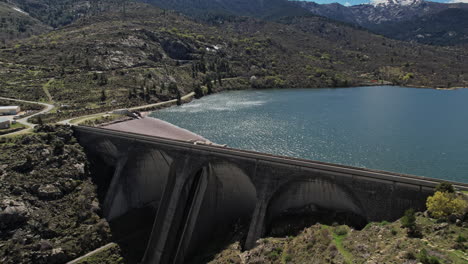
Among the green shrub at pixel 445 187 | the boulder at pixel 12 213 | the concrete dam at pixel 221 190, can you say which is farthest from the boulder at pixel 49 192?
the green shrub at pixel 445 187

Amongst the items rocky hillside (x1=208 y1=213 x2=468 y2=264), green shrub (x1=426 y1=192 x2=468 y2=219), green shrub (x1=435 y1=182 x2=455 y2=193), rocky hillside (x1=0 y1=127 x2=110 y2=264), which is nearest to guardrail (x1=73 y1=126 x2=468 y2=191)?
green shrub (x1=435 y1=182 x2=455 y2=193)

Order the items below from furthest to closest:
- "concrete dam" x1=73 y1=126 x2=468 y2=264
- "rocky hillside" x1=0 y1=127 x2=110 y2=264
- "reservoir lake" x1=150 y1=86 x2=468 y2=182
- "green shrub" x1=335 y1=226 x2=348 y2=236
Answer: "reservoir lake" x1=150 y1=86 x2=468 y2=182, "rocky hillside" x1=0 y1=127 x2=110 y2=264, "concrete dam" x1=73 y1=126 x2=468 y2=264, "green shrub" x1=335 y1=226 x2=348 y2=236

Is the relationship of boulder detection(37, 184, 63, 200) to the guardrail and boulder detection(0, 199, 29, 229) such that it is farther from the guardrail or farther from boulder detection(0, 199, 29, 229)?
the guardrail

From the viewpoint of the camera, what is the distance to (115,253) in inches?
1639

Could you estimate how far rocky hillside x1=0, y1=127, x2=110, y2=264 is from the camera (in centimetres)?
3862

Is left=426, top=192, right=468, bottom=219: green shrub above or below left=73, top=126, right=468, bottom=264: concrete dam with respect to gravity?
above

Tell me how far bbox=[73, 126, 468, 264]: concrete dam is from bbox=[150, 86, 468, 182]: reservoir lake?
2122 centimetres

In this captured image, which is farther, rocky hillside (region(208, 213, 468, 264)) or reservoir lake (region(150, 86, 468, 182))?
reservoir lake (region(150, 86, 468, 182))

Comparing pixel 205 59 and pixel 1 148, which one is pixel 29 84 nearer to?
pixel 1 148

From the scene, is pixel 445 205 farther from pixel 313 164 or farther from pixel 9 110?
pixel 9 110

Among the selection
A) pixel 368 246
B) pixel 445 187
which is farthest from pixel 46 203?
pixel 445 187

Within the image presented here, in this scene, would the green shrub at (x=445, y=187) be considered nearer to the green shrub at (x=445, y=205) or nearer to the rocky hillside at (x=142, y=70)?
the green shrub at (x=445, y=205)

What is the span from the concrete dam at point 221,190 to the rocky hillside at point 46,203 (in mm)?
3915

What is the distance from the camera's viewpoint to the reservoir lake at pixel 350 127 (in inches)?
2225
